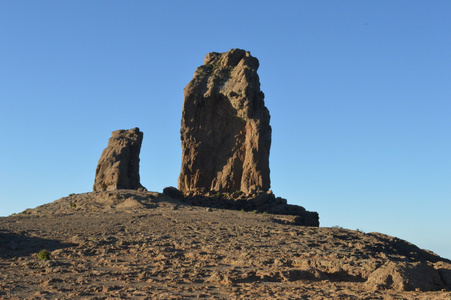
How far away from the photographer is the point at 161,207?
3484 cm

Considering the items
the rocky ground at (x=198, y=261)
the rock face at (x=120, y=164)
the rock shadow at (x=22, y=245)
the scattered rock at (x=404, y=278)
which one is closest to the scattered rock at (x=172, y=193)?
the rock face at (x=120, y=164)

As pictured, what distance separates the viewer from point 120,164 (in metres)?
42.8

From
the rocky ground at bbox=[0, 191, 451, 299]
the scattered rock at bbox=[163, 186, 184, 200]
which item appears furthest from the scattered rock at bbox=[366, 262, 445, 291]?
the scattered rock at bbox=[163, 186, 184, 200]

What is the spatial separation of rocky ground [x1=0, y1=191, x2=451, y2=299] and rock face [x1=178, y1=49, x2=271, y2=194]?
40.7 ft

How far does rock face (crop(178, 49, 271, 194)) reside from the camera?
44.1 metres

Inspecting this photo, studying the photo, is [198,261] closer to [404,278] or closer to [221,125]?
[404,278]

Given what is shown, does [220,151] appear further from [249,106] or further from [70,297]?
[70,297]

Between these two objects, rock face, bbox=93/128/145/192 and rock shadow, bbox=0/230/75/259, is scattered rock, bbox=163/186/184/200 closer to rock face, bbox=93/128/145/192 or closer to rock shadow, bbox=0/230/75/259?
rock face, bbox=93/128/145/192

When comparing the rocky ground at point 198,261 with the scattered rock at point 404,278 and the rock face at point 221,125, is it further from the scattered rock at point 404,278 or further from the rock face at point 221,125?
the rock face at point 221,125

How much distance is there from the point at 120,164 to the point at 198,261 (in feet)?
80.5

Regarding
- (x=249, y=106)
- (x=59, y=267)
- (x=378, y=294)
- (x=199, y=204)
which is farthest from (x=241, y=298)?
(x=249, y=106)

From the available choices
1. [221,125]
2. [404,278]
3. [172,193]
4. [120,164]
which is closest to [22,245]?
[404,278]

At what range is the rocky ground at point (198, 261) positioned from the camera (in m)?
15.3

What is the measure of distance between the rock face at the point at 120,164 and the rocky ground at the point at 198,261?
1000 cm
